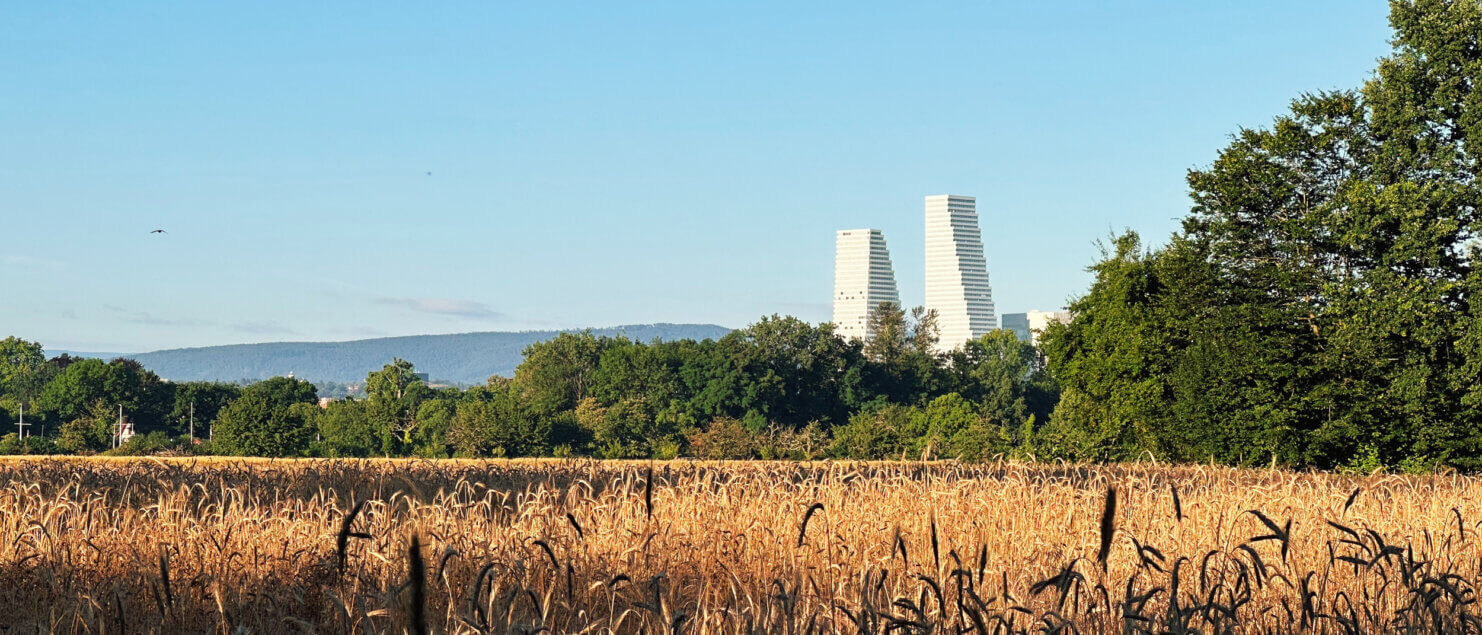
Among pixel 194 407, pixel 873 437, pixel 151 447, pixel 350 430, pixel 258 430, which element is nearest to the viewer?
pixel 151 447

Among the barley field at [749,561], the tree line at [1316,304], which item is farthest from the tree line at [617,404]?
the barley field at [749,561]

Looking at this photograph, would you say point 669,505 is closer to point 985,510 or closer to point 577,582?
point 985,510

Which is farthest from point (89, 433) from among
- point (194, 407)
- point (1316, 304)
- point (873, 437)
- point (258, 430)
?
point (1316, 304)

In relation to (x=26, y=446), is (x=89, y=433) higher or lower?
higher

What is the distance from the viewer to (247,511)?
9.24 m

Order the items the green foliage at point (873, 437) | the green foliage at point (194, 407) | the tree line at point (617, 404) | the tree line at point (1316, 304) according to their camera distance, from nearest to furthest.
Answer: the tree line at point (1316, 304)
the green foliage at point (873, 437)
the tree line at point (617, 404)
the green foliage at point (194, 407)

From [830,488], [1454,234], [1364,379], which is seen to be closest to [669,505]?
[830,488]

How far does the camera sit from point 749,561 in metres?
8.05

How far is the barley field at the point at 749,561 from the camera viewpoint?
4.93 m

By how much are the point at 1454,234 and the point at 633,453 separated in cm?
4635

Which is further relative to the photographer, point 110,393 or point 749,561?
point 110,393

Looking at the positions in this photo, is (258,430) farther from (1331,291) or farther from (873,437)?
(1331,291)

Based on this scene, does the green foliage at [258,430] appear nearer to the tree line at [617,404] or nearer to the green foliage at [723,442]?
the tree line at [617,404]

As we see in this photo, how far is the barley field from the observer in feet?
16.2
